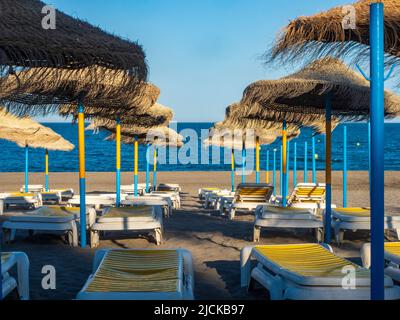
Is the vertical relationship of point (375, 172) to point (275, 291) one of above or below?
above

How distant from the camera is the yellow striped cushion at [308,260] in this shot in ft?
11.9

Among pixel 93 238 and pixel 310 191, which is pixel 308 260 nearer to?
pixel 93 238

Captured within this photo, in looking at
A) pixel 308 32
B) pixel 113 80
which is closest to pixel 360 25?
pixel 308 32

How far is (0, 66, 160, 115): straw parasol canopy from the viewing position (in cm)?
477

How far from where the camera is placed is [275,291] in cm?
361

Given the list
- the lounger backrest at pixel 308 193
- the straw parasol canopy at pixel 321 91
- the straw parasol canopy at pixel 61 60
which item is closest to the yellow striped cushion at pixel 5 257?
the straw parasol canopy at pixel 61 60

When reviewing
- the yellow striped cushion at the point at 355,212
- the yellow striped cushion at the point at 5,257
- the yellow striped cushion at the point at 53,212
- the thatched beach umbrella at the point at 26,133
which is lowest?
the yellow striped cushion at the point at 5,257

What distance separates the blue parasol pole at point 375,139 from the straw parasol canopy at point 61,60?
1887 millimetres

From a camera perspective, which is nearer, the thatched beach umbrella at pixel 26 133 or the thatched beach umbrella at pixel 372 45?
the thatched beach umbrella at pixel 372 45

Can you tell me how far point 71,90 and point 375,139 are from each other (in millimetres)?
4191

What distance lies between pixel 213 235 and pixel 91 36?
3.92 m

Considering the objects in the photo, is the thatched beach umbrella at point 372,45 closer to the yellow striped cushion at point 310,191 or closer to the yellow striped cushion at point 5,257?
the yellow striped cushion at point 5,257

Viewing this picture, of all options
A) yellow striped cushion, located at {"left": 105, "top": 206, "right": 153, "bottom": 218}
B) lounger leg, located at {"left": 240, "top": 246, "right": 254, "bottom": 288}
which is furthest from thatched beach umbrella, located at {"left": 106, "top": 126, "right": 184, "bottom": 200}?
lounger leg, located at {"left": 240, "top": 246, "right": 254, "bottom": 288}

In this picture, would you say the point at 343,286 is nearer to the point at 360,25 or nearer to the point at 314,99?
the point at 360,25
